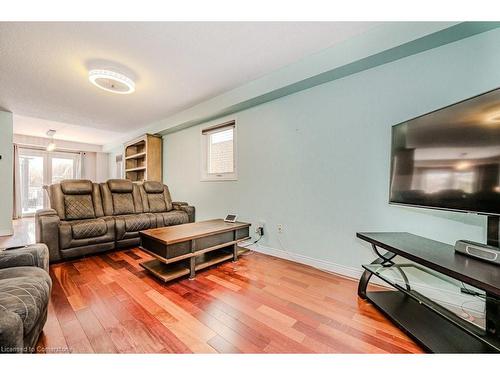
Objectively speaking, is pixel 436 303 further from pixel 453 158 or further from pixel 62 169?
pixel 62 169

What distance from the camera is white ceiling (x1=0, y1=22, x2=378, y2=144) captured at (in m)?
1.67

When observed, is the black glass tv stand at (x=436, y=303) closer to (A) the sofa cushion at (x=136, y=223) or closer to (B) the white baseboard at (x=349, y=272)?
(B) the white baseboard at (x=349, y=272)

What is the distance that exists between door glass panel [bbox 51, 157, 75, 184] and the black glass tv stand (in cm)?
823

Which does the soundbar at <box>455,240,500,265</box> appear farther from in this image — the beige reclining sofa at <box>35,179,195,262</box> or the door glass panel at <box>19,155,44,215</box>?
the door glass panel at <box>19,155,44,215</box>

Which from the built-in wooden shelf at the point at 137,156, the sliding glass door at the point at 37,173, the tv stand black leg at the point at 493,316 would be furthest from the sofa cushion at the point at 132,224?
the sliding glass door at the point at 37,173

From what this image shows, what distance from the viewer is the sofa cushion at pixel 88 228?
240cm

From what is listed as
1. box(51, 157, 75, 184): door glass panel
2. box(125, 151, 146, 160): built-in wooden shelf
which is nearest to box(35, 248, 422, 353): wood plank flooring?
box(125, 151, 146, 160): built-in wooden shelf

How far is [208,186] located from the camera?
3.50 metres

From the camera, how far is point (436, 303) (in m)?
1.15

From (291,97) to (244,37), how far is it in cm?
91

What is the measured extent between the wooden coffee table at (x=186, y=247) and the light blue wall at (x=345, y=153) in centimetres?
60

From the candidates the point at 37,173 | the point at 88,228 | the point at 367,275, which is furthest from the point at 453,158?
the point at 37,173

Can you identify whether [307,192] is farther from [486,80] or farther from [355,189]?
[486,80]

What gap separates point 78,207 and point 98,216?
27 cm
